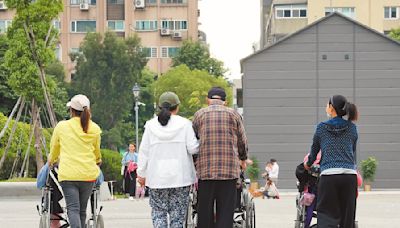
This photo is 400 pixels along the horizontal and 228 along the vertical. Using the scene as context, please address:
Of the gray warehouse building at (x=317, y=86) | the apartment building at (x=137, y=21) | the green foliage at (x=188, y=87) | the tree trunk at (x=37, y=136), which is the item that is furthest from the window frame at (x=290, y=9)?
the tree trunk at (x=37, y=136)

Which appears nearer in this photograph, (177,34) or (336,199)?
(336,199)

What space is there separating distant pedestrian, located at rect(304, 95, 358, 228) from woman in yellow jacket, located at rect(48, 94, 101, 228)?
2.53 m

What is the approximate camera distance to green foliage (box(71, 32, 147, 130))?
81.8m

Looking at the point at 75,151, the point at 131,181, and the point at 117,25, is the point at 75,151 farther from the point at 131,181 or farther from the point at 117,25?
the point at 117,25

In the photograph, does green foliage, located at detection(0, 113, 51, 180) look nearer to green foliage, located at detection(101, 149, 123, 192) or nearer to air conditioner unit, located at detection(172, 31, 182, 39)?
green foliage, located at detection(101, 149, 123, 192)

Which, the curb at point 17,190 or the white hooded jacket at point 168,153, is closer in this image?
the white hooded jacket at point 168,153

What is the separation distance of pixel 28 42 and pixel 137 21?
64.4m

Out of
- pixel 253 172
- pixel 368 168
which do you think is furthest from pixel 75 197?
pixel 368 168

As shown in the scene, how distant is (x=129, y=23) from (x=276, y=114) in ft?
165

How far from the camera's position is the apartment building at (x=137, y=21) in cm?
9600

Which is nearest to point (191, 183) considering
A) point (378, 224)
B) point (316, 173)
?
point (316, 173)

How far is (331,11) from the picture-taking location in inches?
3565

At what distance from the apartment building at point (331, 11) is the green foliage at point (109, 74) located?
1367 cm

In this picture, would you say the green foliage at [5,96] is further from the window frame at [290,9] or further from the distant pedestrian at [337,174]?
the distant pedestrian at [337,174]
